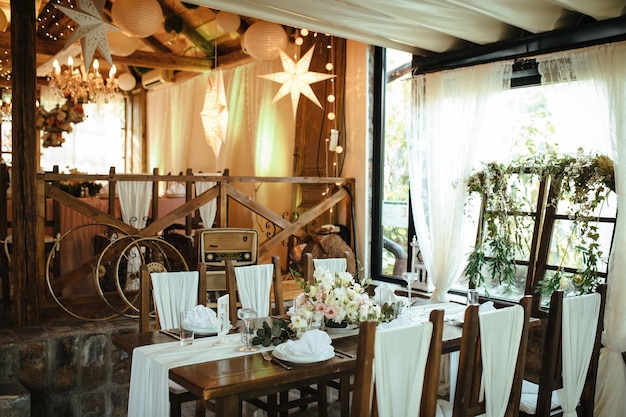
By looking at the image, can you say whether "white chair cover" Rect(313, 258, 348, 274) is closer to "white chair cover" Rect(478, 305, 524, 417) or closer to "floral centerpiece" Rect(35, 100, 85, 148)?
"white chair cover" Rect(478, 305, 524, 417)

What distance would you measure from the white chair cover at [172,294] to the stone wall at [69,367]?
108 centimetres

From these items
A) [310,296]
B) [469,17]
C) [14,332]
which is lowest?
[14,332]

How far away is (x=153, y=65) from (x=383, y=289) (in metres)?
7.24

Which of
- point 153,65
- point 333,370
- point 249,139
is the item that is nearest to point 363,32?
point 333,370

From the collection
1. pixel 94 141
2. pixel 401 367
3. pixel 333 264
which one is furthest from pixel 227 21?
pixel 94 141

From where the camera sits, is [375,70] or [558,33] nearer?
[558,33]

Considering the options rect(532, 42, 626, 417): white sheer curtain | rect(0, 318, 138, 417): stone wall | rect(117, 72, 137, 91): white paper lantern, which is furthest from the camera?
rect(117, 72, 137, 91): white paper lantern

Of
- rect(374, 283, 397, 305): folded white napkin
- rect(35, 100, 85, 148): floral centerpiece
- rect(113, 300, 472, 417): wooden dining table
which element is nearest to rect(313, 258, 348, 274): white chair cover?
rect(374, 283, 397, 305): folded white napkin

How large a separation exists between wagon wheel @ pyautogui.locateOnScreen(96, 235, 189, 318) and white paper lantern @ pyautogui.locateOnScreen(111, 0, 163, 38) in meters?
2.45

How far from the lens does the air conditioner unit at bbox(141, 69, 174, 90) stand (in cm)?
1112

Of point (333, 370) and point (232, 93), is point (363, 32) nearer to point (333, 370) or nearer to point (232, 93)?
point (333, 370)

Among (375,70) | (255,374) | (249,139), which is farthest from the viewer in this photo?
(249,139)

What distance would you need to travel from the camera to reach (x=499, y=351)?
3.12 metres

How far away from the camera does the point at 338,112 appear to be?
703cm
